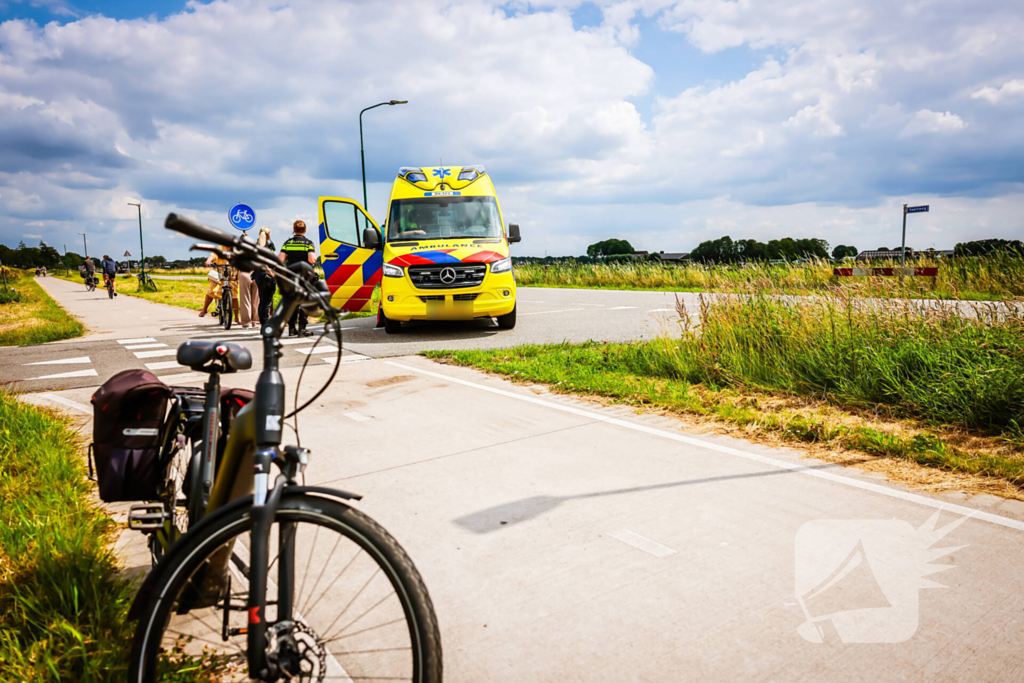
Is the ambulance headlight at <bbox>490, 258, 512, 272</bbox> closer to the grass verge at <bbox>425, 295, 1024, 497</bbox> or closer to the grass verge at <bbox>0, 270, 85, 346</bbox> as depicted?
the grass verge at <bbox>425, 295, 1024, 497</bbox>

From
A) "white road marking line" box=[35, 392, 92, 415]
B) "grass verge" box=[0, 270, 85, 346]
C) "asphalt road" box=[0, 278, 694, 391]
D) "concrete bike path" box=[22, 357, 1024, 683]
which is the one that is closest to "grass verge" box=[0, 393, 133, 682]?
"concrete bike path" box=[22, 357, 1024, 683]

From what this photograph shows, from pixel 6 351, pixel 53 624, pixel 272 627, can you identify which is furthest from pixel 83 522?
pixel 6 351

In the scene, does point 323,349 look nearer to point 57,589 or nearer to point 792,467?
point 792,467

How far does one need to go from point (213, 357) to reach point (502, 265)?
950 centimetres

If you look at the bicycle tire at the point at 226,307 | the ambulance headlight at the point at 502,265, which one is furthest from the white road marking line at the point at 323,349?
the bicycle tire at the point at 226,307

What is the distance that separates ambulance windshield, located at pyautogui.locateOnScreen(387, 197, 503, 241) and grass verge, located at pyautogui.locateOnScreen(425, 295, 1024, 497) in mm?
4347

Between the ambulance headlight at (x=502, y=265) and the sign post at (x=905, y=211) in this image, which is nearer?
the ambulance headlight at (x=502, y=265)

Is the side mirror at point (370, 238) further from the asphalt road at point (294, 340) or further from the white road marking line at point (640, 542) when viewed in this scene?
the white road marking line at point (640, 542)

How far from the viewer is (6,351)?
37.0 ft

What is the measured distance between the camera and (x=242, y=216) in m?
16.7

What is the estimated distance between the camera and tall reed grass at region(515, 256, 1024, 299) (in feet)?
22.4

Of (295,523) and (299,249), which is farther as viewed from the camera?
(299,249)

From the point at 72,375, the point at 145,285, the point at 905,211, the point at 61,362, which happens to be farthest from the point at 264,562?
the point at 145,285

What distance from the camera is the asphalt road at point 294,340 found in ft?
30.0
